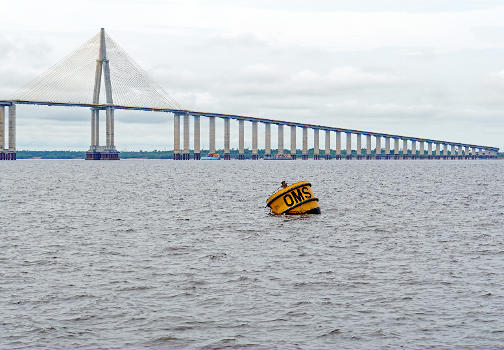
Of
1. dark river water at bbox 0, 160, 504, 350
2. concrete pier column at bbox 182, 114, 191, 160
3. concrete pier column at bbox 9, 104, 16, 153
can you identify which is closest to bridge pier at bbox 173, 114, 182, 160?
concrete pier column at bbox 182, 114, 191, 160

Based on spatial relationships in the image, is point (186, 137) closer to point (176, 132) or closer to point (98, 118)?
point (176, 132)

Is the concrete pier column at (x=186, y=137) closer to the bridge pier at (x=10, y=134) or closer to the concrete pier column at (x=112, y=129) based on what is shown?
the concrete pier column at (x=112, y=129)

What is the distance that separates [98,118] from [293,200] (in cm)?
14596

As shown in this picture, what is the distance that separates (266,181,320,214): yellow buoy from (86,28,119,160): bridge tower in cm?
13457

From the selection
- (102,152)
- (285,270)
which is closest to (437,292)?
(285,270)

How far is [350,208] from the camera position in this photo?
38.5m

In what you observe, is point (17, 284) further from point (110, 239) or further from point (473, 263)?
point (473, 263)

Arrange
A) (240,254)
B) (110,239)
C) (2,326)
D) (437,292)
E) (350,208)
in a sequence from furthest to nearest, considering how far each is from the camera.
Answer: (350,208) < (110,239) < (240,254) < (437,292) < (2,326)

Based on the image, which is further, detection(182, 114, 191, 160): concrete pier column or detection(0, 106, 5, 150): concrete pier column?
detection(182, 114, 191, 160): concrete pier column

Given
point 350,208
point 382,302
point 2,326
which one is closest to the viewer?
point 2,326

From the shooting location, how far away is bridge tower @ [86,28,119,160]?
6407 inches

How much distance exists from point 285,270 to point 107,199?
29.5 m

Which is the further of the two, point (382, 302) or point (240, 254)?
point (240, 254)

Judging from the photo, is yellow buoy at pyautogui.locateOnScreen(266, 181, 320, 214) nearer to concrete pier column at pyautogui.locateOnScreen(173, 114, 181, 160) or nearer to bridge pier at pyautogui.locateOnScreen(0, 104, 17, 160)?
bridge pier at pyautogui.locateOnScreen(0, 104, 17, 160)
